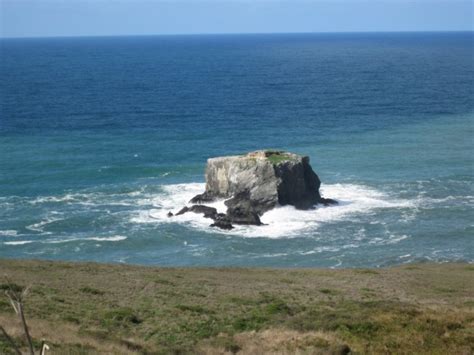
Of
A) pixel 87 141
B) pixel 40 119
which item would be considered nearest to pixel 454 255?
pixel 87 141

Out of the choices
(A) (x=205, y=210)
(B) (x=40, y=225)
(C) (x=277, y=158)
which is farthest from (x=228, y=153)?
(B) (x=40, y=225)

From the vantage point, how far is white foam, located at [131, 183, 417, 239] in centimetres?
7043

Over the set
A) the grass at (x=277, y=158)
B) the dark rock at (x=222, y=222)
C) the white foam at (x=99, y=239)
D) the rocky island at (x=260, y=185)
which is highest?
the grass at (x=277, y=158)

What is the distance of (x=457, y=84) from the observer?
177000 mm

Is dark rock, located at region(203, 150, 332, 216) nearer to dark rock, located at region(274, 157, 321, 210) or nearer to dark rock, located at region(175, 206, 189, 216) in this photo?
dark rock, located at region(274, 157, 321, 210)

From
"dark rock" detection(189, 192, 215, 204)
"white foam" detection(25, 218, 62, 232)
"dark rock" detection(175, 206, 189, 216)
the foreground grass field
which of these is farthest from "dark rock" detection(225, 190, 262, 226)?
the foreground grass field

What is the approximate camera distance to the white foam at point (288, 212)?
231 ft

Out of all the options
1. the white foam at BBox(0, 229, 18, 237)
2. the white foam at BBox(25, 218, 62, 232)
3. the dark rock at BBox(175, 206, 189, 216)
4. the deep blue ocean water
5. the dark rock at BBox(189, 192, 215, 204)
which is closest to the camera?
the deep blue ocean water

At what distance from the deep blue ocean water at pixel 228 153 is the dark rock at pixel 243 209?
155 cm

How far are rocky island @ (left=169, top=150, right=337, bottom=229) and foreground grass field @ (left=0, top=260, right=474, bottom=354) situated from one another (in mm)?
22015

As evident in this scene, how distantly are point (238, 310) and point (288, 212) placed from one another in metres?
38.0

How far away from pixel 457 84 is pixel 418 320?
153 m

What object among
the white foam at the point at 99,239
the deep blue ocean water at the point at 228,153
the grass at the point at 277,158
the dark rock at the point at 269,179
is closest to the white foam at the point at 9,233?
the deep blue ocean water at the point at 228,153

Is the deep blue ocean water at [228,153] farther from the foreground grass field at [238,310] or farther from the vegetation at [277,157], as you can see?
the foreground grass field at [238,310]
